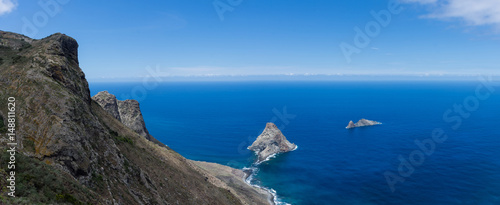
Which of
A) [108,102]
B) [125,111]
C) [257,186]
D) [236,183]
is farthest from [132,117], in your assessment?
[257,186]

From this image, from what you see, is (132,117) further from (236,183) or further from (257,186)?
(257,186)

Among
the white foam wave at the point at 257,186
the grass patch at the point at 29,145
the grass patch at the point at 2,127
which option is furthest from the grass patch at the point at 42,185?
the white foam wave at the point at 257,186

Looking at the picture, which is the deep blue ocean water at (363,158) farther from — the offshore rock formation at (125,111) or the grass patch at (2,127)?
the grass patch at (2,127)

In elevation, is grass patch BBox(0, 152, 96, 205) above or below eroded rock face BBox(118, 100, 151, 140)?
below

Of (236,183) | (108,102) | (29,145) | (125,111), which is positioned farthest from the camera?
(236,183)

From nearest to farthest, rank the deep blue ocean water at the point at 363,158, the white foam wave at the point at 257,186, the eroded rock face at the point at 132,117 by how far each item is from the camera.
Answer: the eroded rock face at the point at 132,117 → the white foam wave at the point at 257,186 → the deep blue ocean water at the point at 363,158

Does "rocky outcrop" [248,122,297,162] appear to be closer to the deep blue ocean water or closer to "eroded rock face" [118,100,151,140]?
the deep blue ocean water

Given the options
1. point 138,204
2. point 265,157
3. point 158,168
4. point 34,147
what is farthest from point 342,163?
point 34,147

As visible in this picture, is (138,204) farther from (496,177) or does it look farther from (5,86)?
(496,177)

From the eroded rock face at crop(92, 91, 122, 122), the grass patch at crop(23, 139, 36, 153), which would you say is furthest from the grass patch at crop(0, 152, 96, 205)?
the eroded rock face at crop(92, 91, 122, 122)
